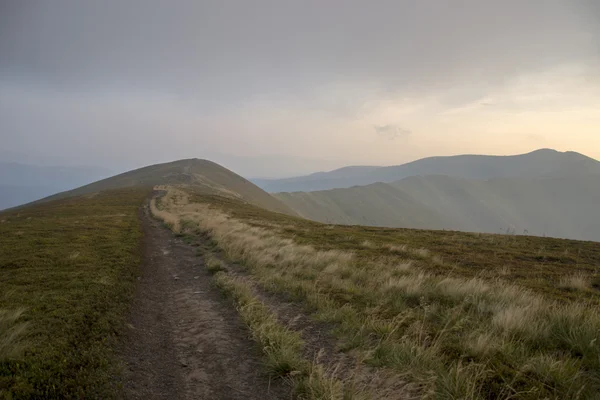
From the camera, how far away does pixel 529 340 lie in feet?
19.5

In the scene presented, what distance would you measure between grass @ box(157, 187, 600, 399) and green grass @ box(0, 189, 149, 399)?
4582 mm

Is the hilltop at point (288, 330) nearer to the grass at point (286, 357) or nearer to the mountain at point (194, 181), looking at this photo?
the grass at point (286, 357)

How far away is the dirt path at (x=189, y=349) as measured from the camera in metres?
4.91

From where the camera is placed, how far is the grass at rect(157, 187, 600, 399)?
454 centimetres

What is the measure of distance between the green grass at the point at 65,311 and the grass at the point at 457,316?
458 centimetres

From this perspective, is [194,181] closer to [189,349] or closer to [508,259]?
[508,259]

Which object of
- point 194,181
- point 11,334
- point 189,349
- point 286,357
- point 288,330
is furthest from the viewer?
point 194,181

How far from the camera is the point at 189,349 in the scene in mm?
6395

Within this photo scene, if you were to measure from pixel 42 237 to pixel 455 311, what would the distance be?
2349cm

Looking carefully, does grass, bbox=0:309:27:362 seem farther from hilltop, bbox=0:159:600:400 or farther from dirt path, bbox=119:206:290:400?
dirt path, bbox=119:206:290:400

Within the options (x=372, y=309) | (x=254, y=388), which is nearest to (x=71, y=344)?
A: (x=254, y=388)

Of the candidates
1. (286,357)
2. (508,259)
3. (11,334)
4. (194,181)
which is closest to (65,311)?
(11,334)

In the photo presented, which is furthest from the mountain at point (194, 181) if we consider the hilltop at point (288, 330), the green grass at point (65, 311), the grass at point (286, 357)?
the grass at point (286, 357)

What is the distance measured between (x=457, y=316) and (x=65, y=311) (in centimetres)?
1005
